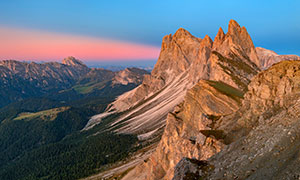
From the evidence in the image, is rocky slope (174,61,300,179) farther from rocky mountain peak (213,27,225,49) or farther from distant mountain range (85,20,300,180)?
rocky mountain peak (213,27,225,49)

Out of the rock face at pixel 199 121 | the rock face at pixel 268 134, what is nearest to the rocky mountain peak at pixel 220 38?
the rock face at pixel 199 121

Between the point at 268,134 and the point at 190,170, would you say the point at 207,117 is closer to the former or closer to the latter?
the point at 190,170

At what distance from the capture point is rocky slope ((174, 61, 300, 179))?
19.6m

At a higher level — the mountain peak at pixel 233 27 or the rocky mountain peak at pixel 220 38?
the mountain peak at pixel 233 27

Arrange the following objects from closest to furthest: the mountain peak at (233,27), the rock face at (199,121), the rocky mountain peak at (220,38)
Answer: the rock face at (199,121) < the mountain peak at (233,27) < the rocky mountain peak at (220,38)

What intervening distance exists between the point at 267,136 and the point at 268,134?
0.38 metres

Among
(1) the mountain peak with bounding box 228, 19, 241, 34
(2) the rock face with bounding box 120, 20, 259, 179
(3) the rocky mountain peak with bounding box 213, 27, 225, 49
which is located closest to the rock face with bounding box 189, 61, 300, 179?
(2) the rock face with bounding box 120, 20, 259, 179

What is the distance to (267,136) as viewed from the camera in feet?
78.1

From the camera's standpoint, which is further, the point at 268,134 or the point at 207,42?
the point at 207,42

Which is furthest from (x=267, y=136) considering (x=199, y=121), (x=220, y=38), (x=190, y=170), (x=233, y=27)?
(x=220, y=38)

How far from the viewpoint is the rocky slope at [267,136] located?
19641 millimetres

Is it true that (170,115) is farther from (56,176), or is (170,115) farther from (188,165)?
(56,176)

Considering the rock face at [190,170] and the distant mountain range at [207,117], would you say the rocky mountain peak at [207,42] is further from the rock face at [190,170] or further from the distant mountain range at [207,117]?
the rock face at [190,170]

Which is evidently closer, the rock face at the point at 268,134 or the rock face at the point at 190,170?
the rock face at the point at 268,134
